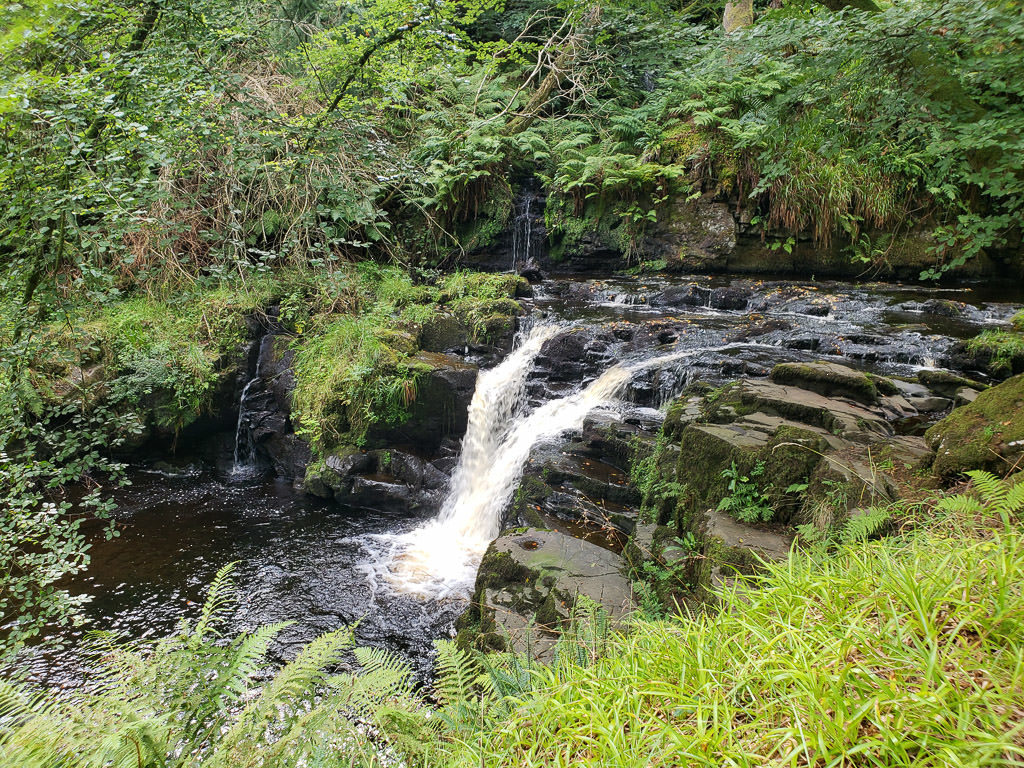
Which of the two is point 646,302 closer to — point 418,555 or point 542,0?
point 418,555

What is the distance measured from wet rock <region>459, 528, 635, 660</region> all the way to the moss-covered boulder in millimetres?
2432

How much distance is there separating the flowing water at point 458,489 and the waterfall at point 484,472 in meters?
0.02

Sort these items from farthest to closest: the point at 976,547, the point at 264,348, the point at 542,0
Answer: the point at 542,0
the point at 264,348
the point at 976,547

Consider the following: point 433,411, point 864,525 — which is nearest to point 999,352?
point 864,525

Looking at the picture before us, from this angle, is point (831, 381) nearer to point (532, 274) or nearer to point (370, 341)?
point (370, 341)

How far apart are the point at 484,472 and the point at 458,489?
48 centimetres

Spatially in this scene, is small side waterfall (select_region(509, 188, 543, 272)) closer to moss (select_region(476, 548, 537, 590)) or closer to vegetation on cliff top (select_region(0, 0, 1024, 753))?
vegetation on cliff top (select_region(0, 0, 1024, 753))

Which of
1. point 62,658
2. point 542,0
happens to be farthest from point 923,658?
point 542,0

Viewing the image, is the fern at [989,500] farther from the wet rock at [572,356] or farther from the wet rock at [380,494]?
the wet rock at [380,494]

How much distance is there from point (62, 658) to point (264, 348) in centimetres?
552

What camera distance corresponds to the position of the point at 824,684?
1.55 metres

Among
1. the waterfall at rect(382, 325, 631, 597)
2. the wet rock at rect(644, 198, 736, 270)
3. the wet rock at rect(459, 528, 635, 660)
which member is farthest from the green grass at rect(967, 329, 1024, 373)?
the wet rock at rect(459, 528, 635, 660)

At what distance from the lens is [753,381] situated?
547cm

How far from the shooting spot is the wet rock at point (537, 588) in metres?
3.76
